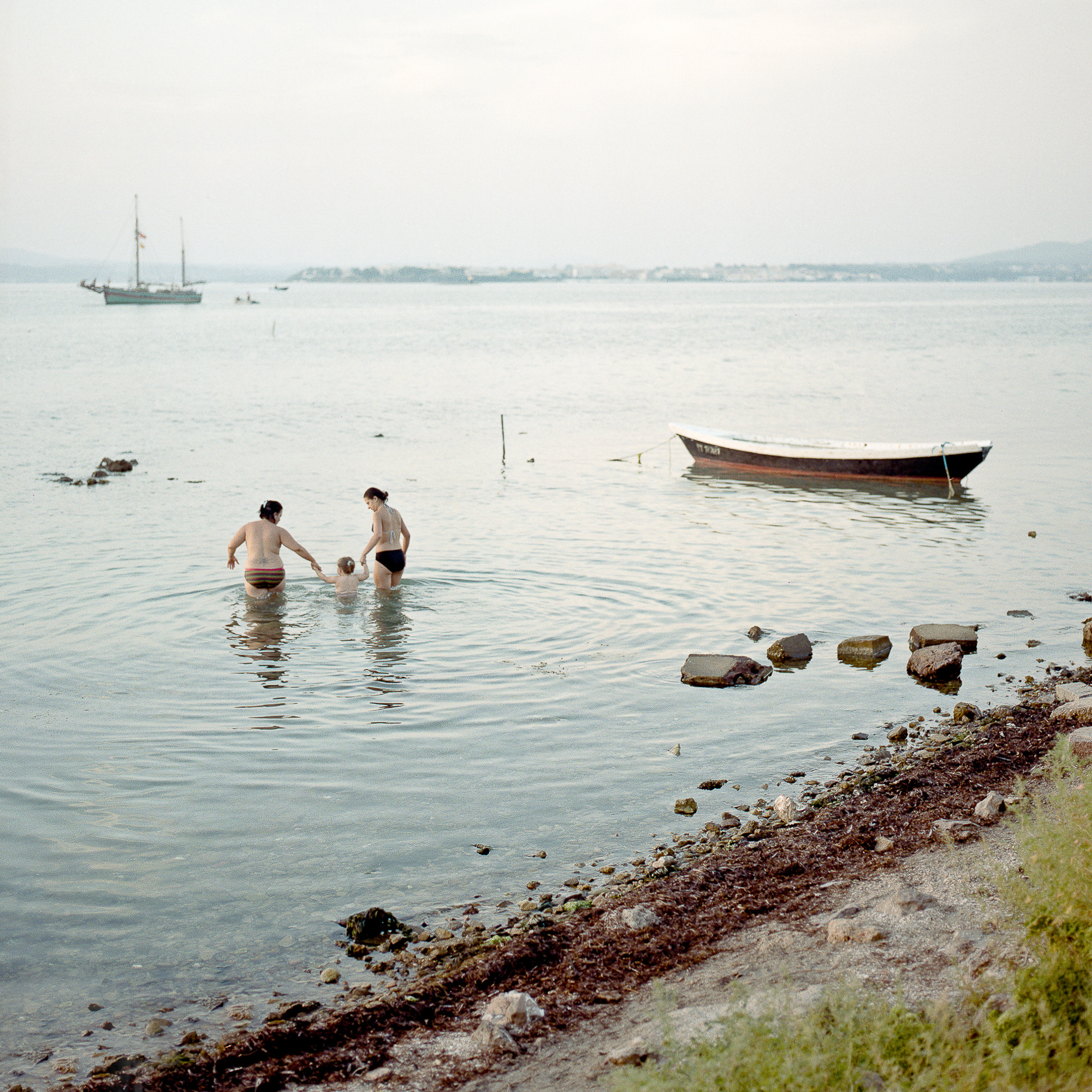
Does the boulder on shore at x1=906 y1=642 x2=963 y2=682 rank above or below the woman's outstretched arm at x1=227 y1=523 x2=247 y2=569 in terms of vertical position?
below

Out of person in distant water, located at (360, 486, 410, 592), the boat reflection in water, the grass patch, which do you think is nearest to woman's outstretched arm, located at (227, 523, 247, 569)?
person in distant water, located at (360, 486, 410, 592)

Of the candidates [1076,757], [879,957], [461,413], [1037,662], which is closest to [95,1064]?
[879,957]

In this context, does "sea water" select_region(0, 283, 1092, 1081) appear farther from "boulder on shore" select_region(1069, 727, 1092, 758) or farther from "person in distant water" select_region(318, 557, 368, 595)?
"boulder on shore" select_region(1069, 727, 1092, 758)

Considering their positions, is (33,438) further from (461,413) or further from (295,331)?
(295,331)

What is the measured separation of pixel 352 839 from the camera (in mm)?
9312

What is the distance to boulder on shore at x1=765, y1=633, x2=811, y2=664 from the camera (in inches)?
562

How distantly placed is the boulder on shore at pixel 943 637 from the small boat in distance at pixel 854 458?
47.3ft

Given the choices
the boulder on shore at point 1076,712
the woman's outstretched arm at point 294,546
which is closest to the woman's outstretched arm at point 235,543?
the woman's outstretched arm at point 294,546

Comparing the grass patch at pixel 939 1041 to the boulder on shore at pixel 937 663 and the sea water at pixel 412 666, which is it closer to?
the sea water at pixel 412 666

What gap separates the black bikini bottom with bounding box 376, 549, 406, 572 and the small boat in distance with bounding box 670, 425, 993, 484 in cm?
1545

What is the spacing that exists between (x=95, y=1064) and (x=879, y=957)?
4.49 metres

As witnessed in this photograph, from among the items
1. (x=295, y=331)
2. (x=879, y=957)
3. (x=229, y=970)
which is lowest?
(x=229, y=970)

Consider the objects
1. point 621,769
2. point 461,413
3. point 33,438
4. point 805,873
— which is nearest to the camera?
point 805,873

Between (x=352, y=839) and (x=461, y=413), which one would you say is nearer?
(x=352, y=839)
